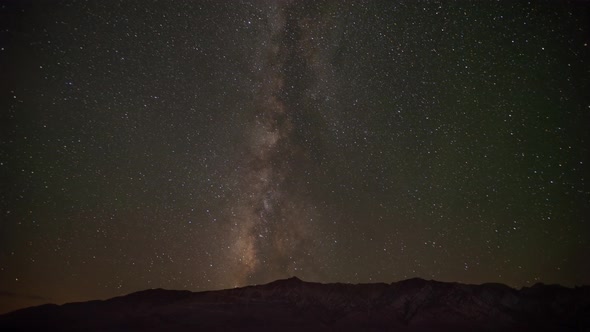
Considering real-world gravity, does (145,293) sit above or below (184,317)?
above

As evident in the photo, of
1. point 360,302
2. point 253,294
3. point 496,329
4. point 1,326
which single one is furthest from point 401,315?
point 1,326

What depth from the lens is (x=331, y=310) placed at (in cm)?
4562

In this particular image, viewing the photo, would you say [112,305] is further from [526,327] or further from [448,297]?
[526,327]

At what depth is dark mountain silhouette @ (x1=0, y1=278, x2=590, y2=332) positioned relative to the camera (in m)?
38.0

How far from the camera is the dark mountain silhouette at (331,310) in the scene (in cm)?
3797

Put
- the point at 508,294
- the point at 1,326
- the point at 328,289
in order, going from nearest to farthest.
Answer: the point at 1,326
the point at 508,294
the point at 328,289

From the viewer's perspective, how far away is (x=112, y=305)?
42594 mm

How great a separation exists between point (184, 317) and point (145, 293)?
8.43m

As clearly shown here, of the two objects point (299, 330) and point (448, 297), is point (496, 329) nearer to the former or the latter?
point (448, 297)

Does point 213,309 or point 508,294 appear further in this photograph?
point 508,294

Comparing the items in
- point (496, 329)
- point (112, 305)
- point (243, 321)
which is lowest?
point (496, 329)

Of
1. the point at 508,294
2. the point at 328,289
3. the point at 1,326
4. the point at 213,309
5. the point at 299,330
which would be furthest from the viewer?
the point at 328,289

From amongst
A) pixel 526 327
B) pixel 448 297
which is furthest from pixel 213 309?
pixel 526 327

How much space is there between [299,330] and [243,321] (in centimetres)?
485
